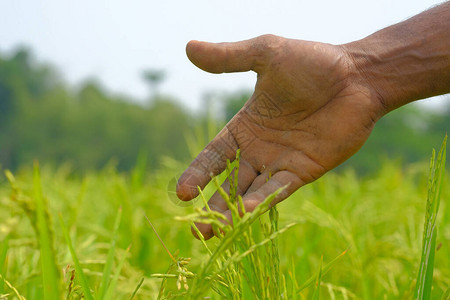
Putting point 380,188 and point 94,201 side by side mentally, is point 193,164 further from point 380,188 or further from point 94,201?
point 380,188

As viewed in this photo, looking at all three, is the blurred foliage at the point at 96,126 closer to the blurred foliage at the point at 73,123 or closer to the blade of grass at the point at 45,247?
the blurred foliage at the point at 73,123

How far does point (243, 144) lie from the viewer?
1.23 meters

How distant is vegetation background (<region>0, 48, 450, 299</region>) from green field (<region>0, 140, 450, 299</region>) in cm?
1

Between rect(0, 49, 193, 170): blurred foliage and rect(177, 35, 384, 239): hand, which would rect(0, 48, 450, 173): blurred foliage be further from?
rect(177, 35, 384, 239): hand

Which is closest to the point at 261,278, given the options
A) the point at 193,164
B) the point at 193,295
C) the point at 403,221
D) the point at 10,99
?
the point at 193,295

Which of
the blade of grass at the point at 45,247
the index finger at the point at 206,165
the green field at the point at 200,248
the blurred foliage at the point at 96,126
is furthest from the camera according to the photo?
the blurred foliage at the point at 96,126

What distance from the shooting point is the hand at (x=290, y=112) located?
1.15 metres

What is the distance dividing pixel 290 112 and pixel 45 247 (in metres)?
0.83

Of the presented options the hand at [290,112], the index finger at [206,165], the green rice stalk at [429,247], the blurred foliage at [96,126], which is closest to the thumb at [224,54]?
the hand at [290,112]

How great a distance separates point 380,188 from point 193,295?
3.21 m

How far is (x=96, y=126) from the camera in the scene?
36906 mm

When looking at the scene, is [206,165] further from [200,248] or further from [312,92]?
[200,248]

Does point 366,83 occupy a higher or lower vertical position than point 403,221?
higher

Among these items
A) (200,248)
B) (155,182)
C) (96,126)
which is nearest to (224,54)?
(200,248)
